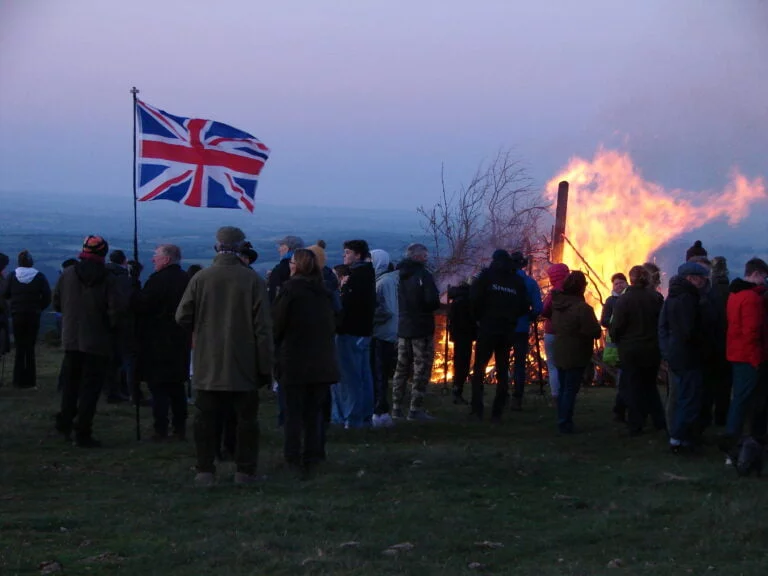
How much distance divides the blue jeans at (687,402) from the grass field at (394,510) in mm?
303

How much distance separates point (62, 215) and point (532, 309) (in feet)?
142

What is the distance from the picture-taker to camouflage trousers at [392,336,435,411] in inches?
578

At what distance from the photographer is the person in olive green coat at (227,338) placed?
32.1ft

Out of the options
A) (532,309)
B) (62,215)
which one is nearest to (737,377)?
(532,309)

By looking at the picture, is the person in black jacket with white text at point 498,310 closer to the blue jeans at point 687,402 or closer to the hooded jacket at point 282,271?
the hooded jacket at point 282,271

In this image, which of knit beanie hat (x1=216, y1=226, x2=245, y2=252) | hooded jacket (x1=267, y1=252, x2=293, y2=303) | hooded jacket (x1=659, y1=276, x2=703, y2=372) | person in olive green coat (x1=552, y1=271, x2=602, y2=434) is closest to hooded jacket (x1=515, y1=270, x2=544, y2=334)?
person in olive green coat (x1=552, y1=271, x2=602, y2=434)

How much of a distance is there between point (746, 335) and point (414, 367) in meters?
4.78

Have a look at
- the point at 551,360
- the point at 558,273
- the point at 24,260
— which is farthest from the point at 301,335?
the point at 24,260

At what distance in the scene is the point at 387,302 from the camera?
14.0m

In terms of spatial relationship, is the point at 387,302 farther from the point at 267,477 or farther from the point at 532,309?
the point at 267,477

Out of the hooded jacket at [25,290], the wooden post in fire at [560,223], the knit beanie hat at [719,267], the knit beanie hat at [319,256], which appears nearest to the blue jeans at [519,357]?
the knit beanie hat at [719,267]

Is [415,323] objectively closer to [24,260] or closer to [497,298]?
[497,298]

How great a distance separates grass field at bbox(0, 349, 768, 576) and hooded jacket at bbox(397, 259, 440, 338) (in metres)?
1.57

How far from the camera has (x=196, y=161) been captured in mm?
13227
